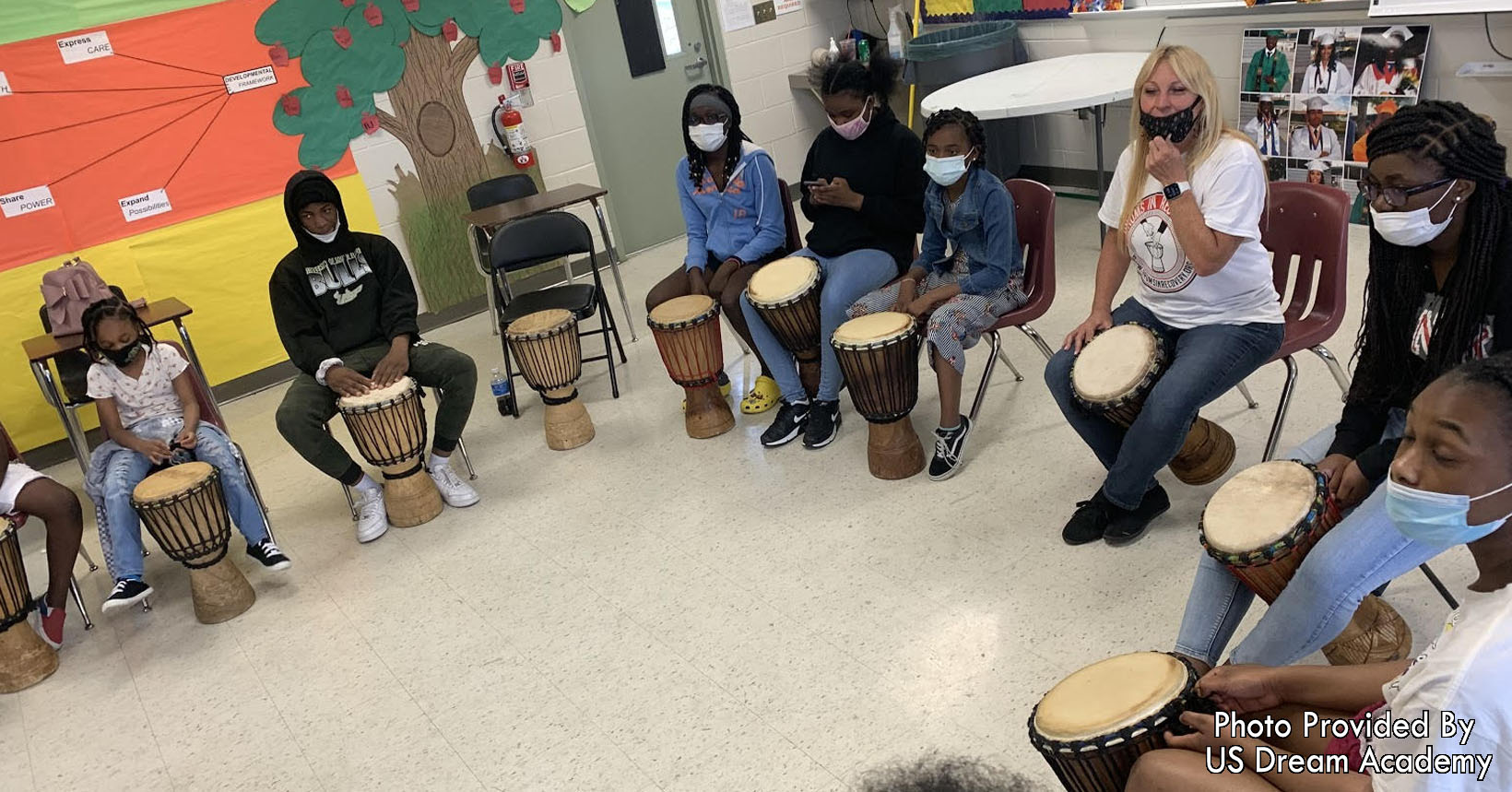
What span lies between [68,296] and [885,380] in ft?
9.82

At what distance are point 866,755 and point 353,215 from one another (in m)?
4.10

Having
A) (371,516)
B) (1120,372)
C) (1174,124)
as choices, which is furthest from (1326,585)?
(371,516)

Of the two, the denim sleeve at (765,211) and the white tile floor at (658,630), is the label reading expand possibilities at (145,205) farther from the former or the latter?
the denim sleeve at (765,211)

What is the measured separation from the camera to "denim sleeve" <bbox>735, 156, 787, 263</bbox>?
3.78 m

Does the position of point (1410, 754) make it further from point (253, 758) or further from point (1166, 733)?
point (253, 758)

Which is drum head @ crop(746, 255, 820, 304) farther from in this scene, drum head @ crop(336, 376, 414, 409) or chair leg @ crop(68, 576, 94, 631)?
chair leg @ crop(68, 576, 94, 631)

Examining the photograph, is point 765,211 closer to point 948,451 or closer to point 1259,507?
point 948,451

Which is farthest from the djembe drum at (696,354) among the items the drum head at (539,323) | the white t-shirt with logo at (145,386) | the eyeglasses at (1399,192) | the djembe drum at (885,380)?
the eyeglasses at (1399,192)

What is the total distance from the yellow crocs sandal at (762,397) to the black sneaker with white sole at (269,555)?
160 cm

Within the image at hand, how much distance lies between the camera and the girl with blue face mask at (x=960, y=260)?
3111 mm

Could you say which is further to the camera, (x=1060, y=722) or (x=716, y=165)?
(x=716, y=165)

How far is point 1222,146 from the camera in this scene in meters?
2.47

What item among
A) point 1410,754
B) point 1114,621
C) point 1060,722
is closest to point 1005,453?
point 1114,621

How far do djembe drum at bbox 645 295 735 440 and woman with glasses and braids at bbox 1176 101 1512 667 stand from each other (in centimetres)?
202
